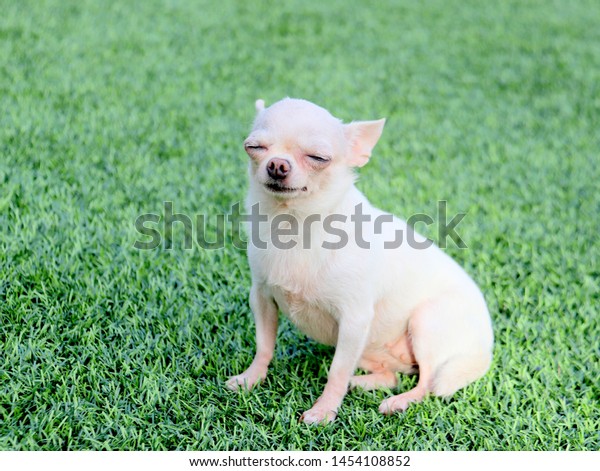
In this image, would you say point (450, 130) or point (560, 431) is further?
point (450, 130)

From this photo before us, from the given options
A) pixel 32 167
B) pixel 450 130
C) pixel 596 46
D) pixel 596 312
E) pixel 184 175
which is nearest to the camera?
pixel 596 312

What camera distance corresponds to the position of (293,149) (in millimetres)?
2416

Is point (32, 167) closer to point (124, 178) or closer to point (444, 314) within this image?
point (124, 178)

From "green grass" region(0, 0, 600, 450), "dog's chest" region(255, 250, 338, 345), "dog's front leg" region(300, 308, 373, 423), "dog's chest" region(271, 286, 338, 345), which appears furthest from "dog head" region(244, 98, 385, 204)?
"green grass" region(0, 0, 600, 450)

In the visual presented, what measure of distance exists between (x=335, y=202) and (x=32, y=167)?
2486 millimetres

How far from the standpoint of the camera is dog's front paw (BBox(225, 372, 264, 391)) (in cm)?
287

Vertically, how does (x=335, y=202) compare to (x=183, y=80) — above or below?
above

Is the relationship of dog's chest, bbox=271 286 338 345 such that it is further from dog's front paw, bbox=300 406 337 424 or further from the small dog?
dog's front paw, bbox=300 406 337 424

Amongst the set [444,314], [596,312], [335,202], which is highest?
[335,202]

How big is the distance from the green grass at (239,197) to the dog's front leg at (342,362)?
0.07m

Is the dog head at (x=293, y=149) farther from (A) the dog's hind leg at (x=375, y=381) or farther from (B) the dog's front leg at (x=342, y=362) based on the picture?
(A) the dog's hind leg at (x=375, y=381)

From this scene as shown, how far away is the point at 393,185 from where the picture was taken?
197 inches

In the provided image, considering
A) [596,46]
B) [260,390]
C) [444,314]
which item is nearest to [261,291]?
[260,390]

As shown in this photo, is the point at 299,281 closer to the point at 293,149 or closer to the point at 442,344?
the point at 293,149
